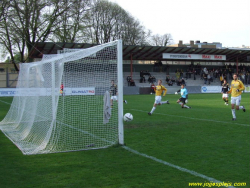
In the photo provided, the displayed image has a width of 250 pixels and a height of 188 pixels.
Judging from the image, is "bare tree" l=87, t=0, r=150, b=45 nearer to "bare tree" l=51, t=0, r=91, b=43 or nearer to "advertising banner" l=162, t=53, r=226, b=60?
"bare tree" l=51, t=0, r=91, b=43

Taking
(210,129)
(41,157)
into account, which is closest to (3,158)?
(41,157)

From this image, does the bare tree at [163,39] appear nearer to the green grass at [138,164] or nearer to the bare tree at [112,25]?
the bare tree at [112,25]

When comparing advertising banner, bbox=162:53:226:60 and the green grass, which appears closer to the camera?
the green grass

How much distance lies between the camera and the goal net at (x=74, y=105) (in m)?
7.78

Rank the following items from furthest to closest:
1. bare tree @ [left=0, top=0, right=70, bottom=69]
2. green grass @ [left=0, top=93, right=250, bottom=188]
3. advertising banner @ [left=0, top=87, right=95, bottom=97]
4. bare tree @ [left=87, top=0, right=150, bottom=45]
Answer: bare tree @ [left=87, top=0, right=150, bottom=45]
bare tree @ [left=0, top=0, right=70, bottom=69]
advertising banner @ [left=0, top=87, right=95, bottom=97]
green grass @ [left=0, top=93, right=250, bottom=188]

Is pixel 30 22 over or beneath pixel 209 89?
over

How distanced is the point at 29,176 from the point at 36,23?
117 feet

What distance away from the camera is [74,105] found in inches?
350

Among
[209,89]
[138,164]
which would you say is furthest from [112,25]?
[138,164]

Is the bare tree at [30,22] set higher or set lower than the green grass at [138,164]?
higher

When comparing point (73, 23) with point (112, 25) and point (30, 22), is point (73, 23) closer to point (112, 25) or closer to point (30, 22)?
point (30, 22)

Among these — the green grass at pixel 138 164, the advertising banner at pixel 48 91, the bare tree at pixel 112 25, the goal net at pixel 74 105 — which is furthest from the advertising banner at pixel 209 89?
the goal net at pixel 74 105

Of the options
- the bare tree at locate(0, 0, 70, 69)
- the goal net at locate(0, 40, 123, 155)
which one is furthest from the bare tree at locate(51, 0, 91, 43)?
the goal net at locate(0, 40, 123, 155)

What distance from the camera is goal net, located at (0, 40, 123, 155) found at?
7.78 meters
